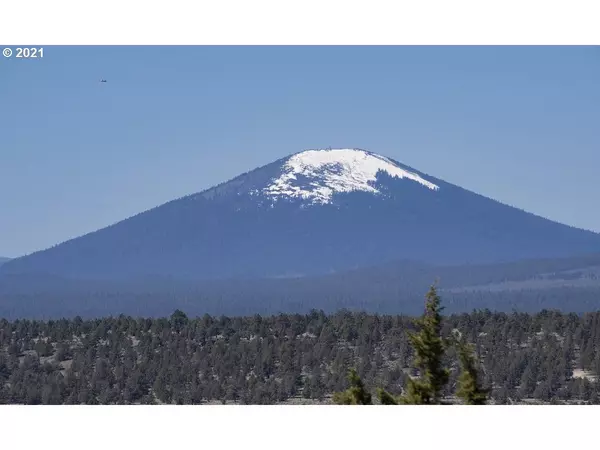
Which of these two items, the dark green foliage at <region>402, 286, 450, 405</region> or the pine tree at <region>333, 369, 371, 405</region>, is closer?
the dark green foliage at <region>402, 286, 450, 405</region>

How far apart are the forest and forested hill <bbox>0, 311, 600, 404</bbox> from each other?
0.23 ft

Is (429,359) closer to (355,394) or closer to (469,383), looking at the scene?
(469,383)

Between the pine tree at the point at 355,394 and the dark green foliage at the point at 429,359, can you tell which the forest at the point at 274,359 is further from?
the dark green foliage at the point at 429,359

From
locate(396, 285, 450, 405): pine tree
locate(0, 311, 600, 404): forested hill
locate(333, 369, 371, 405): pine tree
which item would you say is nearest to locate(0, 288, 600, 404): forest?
locate(0, 311, 600, 404): forested hill

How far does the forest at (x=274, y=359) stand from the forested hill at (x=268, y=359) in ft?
0.23

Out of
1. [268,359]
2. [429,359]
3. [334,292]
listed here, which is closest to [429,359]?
[429,359]

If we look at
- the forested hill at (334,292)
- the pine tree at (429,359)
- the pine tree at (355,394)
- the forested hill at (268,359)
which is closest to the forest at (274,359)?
the forested hill at (268,359)

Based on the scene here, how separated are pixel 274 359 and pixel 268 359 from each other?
26.4 inches

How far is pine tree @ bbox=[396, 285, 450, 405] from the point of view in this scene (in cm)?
2195

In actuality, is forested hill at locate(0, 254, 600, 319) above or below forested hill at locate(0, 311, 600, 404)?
above

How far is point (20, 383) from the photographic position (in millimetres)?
50938

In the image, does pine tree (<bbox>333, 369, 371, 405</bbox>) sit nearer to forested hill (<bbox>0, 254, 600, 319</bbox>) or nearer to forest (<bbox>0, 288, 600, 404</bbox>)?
forest (<bbox>0, 288, 600, 404</bbox>)
